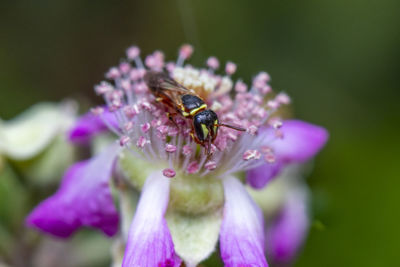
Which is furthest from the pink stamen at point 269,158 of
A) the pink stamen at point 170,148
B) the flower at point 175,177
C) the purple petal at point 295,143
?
the pink stamen at point 170,148

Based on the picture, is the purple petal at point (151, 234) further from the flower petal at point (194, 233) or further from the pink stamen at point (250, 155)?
the pink stamen at point (250, 155)

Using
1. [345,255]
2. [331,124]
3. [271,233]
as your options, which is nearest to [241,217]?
[271,233]

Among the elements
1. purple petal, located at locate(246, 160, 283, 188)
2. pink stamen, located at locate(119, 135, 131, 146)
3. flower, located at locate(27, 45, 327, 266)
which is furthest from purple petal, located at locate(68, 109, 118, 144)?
purple petal, located at locate(246, 160, 283, 188)

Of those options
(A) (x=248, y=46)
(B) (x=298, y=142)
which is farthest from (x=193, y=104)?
(A) (x=248, y=46)

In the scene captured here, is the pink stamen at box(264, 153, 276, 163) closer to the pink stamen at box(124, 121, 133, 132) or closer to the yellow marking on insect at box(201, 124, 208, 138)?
the yellow marking on insect at box(201, 124, 208, 138)

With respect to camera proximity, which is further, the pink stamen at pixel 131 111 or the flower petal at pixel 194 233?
the pink stamen at pixel 131 111

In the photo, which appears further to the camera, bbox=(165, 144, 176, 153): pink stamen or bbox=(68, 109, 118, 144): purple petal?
bbox=(68, 109, 118, 144): purple petal
